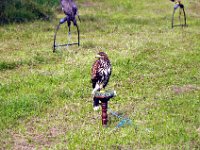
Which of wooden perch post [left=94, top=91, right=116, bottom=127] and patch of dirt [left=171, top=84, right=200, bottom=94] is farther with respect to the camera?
patch of dirt [left=171, top=84, right=200, bottom=94]

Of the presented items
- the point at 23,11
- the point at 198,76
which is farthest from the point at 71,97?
the point at 23,11

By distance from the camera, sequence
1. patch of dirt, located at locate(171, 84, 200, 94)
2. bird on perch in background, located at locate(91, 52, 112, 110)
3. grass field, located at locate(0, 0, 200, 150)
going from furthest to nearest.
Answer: patch of dirt, located at locate(171, 84, 200, 94) < bird on perch in background, located at locate(91, 52, 112, 110) < grass field, located at locate(0, 0, 200, 150)


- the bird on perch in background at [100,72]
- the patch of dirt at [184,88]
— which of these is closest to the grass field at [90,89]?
the patch of dirt at [184,88]

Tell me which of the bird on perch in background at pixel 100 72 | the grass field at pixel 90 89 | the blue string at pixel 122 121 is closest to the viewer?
the grass field at pixel 90 89

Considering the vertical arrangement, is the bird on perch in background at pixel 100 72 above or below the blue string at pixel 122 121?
above

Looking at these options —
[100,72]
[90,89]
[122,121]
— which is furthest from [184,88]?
[100,72]

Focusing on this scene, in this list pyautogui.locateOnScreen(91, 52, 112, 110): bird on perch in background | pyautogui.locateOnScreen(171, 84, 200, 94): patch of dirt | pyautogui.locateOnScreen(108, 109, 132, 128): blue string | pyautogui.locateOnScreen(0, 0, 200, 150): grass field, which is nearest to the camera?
pyautogui.locateOnScreen(0, 0, 200, 150): grass field

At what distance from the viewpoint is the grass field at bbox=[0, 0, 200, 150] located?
7770mm

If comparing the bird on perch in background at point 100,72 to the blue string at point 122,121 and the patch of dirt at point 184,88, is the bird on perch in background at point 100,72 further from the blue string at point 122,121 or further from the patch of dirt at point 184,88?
the patch of dirt at point 184,88

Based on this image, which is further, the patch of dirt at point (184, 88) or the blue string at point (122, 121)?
the patch of dirt at point (184, 88)

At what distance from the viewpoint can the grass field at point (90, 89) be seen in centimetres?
777

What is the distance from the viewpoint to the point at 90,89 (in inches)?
407

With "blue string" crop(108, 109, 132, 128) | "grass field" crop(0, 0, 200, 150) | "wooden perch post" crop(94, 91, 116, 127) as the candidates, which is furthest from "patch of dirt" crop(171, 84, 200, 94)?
"wooden perch post" crop(94, 91, 116, 127)

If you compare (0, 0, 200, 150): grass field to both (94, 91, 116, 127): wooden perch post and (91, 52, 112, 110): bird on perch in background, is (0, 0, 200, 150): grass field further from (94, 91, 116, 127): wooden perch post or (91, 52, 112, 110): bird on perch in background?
(91, 52, 112, 110): bird on perch in background
